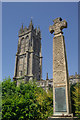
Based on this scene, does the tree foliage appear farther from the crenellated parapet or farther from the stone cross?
the crenellated parapet

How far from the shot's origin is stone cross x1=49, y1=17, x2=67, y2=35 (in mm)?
6828

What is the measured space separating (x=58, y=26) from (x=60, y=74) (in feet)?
9.37

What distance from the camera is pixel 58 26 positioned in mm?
7012

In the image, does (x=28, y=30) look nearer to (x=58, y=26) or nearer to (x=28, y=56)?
(x=28, y=56)

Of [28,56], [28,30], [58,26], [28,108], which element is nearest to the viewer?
[58,26]

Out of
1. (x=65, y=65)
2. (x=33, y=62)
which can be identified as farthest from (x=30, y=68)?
(x=65, y=65)

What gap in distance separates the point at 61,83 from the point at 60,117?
5.00ft

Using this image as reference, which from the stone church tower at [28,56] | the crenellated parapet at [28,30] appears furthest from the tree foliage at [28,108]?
the crenellated parapet at [28,30]

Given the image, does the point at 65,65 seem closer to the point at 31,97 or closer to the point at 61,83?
the point at 61,83

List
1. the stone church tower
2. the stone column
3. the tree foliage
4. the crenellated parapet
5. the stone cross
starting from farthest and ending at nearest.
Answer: the crenellated parapet < the stone church tower < the tree foliage < the stone cross < the stone column

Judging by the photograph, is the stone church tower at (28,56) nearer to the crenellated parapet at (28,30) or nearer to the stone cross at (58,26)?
the crenellated parapet at (28,30)

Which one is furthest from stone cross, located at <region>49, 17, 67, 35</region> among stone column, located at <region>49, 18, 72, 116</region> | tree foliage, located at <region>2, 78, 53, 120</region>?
tree foliage, located at <region>2, 78, 53, 120</region>

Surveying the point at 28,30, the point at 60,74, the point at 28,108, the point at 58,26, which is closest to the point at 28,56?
the point at 28,30

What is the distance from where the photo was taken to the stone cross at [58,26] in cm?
683
